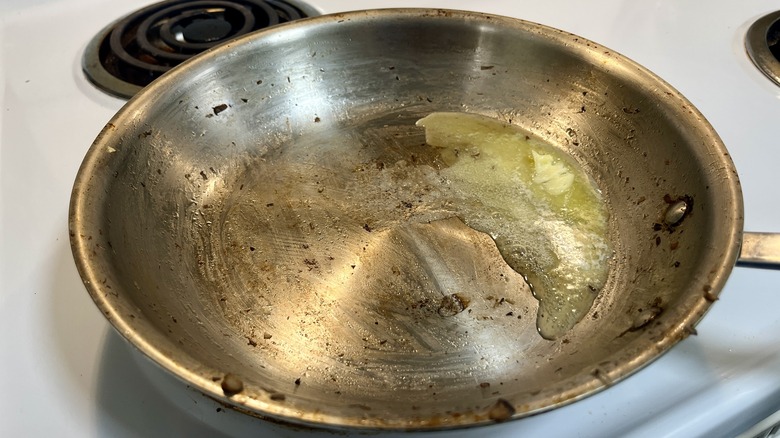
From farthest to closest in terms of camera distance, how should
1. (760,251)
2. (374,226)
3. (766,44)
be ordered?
(766,44), (374,226), (760,251)

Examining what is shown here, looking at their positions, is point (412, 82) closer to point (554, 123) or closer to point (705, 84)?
point (554, 123)

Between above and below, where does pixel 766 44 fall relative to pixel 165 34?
above

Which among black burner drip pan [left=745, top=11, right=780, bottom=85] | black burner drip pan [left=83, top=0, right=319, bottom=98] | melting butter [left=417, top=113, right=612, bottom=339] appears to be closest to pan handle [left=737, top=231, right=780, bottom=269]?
melting butter [left=417, top=113, right=612, bottom=339]

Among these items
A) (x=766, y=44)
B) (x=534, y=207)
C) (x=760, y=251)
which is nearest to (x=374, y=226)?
(x=534, y=207)

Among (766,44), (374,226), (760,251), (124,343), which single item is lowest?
(124,343)

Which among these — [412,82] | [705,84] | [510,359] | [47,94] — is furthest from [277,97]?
[705,84]

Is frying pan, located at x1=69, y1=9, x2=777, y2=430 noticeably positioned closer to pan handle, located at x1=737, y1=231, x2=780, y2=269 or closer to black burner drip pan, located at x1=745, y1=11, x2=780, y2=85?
pan handle, located at x1=737, y1=231, x2=780, y2=269

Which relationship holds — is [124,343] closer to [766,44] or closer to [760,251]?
[760,251]

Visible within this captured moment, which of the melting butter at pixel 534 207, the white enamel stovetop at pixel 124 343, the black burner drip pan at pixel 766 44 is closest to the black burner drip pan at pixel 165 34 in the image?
the white enamel stovetop at pixel 124 343
